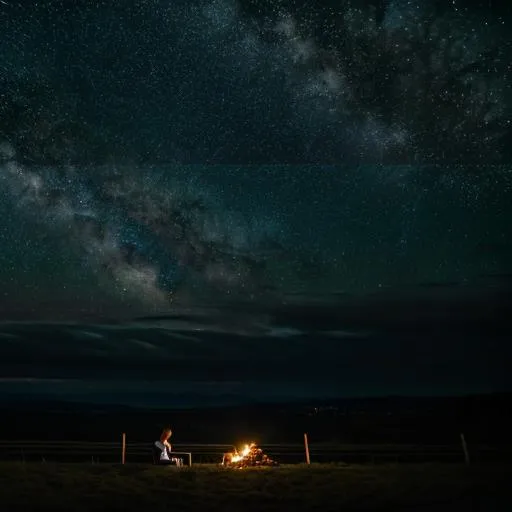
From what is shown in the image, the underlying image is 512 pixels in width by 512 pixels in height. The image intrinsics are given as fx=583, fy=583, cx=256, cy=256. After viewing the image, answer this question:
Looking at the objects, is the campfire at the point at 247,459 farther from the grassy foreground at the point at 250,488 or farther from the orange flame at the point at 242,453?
the grassy foreground at the point at 250,488

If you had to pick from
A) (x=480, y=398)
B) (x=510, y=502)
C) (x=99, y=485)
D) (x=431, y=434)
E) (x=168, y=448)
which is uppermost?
(x=480, y=398)

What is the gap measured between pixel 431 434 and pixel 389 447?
123 ft

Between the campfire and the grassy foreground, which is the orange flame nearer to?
the campfire

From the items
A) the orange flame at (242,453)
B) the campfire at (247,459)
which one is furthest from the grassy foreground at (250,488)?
the orange flame at (242,453)

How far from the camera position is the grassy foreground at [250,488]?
9516 mm

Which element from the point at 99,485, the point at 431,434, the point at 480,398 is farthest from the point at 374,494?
the point at 480,398

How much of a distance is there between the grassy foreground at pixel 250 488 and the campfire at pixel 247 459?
0.80 m

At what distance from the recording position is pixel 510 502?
29.5 ft

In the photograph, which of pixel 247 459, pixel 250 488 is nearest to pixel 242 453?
pixel 247 459

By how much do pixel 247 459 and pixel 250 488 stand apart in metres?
3.49

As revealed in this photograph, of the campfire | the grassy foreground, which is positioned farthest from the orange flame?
the grassy foreground

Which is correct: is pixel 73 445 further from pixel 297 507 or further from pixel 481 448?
pixel 481 448

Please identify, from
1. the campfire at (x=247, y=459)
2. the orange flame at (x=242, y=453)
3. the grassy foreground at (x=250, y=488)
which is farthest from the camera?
the orange flame at (x=242, y=453)

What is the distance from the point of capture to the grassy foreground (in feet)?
31.2
